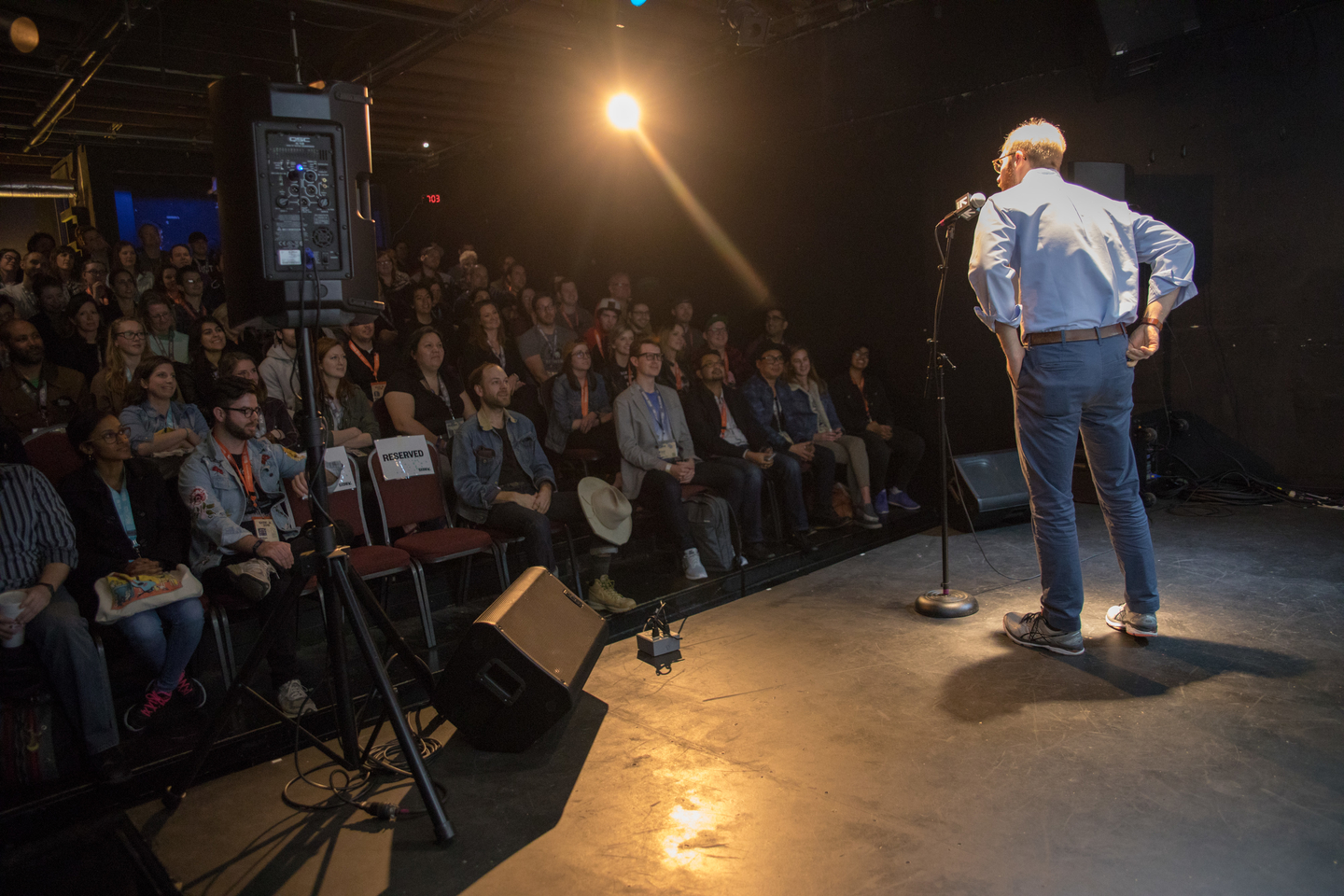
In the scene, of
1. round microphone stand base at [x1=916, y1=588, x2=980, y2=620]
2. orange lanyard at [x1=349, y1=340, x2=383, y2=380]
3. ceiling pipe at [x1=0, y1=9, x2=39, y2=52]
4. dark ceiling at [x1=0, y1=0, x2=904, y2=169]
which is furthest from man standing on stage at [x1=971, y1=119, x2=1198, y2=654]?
ceiling pipe at [x1=0, y1=9, x2=39, y2=52]

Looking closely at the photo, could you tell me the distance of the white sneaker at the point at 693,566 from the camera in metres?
4.05

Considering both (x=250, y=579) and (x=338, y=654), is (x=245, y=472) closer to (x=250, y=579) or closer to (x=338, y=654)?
(x=250, y=579)

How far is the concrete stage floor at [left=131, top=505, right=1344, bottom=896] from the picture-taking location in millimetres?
1737

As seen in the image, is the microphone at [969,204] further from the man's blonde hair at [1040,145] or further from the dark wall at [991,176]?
the dark wall at [991,176]

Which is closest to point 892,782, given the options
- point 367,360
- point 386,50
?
point 367,360

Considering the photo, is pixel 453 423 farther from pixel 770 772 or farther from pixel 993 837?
pixel 993 837

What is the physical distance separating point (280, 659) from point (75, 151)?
951 cm

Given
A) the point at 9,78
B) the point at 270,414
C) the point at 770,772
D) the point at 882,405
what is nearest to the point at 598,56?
the point at 882,405

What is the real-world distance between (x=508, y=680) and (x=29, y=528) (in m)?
1.67

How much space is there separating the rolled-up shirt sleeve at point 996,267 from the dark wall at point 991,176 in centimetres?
309

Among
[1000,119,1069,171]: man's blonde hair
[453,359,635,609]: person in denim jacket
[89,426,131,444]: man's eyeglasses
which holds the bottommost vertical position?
[453,359,635,609]: person in denim jacket

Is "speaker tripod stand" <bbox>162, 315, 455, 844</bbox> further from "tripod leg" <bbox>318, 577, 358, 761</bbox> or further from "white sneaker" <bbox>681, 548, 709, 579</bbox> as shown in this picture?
"white sneaker" <bbox>681, 548, 709, 579</bbox>

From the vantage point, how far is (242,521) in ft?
10.2

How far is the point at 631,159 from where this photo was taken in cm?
793
